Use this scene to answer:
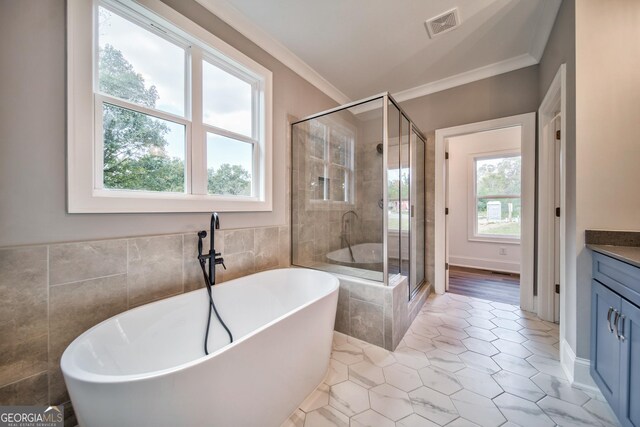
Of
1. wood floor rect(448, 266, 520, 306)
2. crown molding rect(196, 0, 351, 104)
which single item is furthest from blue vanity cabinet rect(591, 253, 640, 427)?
crown molding rect(196, 0, 351, 104)

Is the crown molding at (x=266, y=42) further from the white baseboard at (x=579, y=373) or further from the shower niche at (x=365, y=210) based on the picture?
the white baseboard at (x=579, y=373)

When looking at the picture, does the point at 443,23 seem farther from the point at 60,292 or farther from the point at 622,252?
the point at 60,292

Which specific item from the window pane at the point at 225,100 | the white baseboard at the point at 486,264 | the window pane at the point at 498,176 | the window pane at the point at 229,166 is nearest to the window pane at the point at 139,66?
the window pane at the point at 225,100

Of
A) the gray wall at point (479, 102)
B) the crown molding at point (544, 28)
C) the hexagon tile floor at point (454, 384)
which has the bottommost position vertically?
the hexagon tile floor at point (454, 384)

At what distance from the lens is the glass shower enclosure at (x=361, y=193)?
216 centimetres

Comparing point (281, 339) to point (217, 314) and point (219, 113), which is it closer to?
point (217, 314)

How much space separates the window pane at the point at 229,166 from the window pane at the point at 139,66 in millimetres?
341

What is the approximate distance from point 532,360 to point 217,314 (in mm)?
2310

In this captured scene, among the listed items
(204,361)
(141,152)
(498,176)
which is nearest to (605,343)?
(204,361)

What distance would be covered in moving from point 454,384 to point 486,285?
2423 mm

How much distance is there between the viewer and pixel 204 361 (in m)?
0.83

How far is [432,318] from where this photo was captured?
2.38 meters

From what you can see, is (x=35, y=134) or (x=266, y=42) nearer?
(x=35, y=134)

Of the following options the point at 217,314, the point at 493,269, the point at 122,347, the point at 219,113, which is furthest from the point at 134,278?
the point at 493,269
